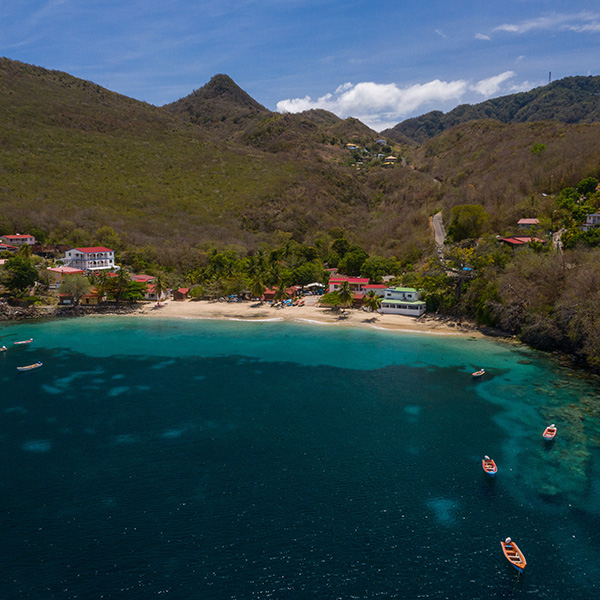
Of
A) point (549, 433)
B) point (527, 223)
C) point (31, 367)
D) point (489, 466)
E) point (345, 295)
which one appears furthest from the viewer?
point (527, 223)

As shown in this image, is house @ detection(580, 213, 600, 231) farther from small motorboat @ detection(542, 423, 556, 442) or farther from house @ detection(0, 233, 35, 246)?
house @ detection(0, 233, 35, 246)

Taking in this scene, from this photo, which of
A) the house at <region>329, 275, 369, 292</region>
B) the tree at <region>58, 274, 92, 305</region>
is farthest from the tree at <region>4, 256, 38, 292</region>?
the house at <region>329, 275, 369, 292</region>

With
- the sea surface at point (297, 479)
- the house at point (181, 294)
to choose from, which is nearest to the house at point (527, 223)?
the sea surface at point (297, 479)

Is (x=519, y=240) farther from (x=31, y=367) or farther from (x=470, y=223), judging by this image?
(x=31, y=367)

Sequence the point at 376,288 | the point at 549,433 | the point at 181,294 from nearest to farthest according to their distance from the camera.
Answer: the point at 549,433
the point at 376,288
the point at 181,294

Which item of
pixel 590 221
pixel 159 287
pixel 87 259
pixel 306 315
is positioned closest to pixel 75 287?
pixel 87 259

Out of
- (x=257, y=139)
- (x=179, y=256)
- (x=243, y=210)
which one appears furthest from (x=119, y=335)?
(x=257, y=139)
